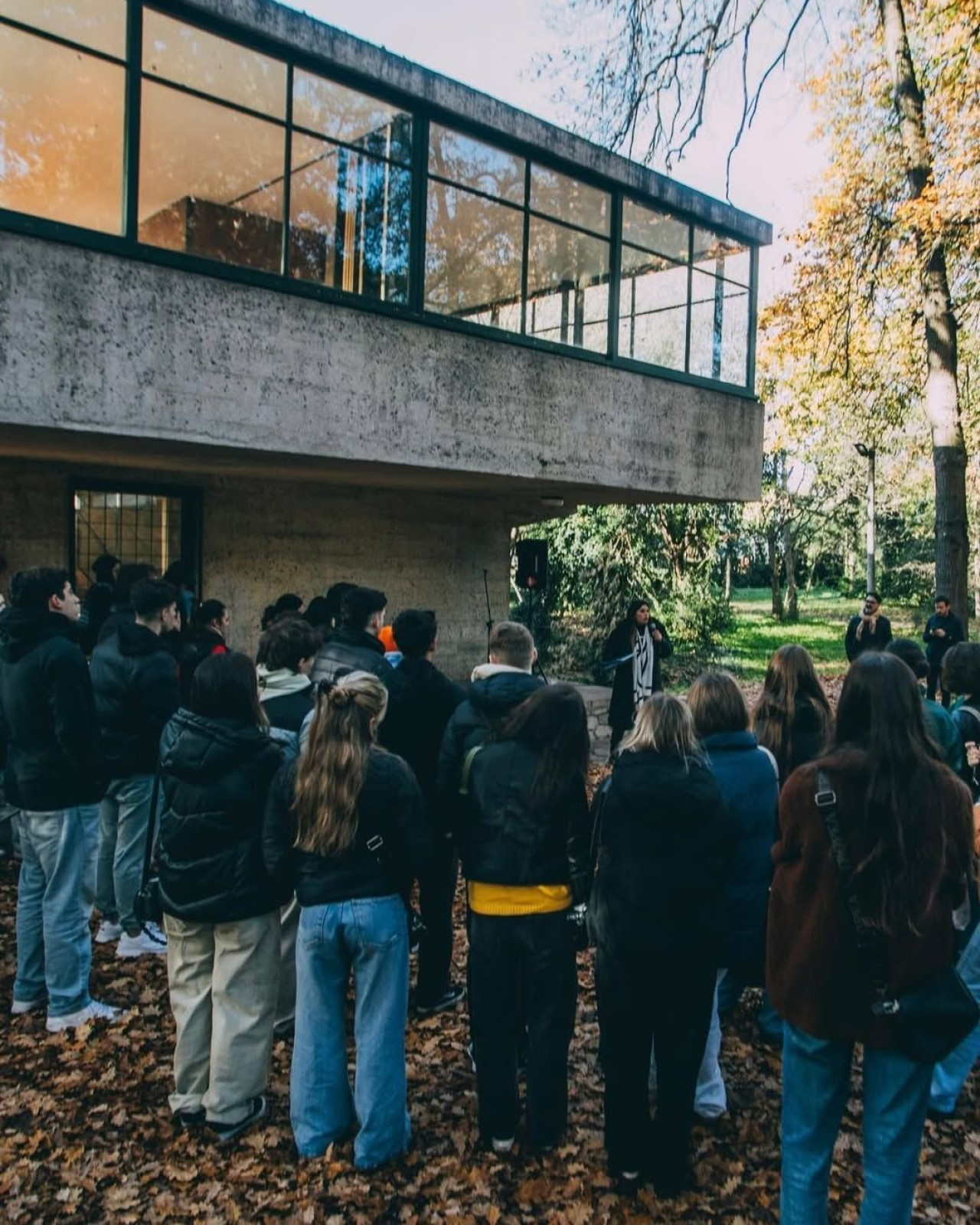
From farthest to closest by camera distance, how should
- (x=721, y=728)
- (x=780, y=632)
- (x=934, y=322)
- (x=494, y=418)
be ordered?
(x=780, y=632) → (x=934, y=322) → (x=494, y=418) → (x=721, y=728)

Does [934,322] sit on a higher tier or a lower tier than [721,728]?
higher

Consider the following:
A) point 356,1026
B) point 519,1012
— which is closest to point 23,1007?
point 356,1026

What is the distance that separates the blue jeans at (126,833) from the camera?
19.4 feet

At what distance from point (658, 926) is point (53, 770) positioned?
129 inches

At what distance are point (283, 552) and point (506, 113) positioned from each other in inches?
221

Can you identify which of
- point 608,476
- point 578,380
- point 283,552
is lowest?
point 283,552

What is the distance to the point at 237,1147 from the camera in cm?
419

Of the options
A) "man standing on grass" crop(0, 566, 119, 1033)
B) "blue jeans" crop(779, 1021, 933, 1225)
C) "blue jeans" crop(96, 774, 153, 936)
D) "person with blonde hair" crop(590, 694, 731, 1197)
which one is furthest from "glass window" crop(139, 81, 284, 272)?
"blue jeans" crop(779, 1021, 933, 1225)

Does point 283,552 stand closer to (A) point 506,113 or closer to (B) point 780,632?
(A) point 506,113

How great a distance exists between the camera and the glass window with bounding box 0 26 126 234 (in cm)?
733

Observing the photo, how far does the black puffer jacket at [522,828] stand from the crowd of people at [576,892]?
10 millimetres

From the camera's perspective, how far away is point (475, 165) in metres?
10.4

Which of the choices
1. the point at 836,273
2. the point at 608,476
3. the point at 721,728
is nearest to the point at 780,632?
the point at 836,273

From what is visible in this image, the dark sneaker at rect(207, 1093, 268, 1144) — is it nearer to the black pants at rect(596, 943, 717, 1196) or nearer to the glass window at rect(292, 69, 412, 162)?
the black pants at rect(596, 943, 717, 1196)
